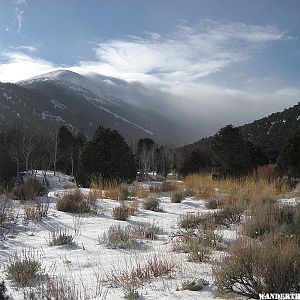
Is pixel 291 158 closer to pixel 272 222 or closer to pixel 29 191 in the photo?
pixel 29 191

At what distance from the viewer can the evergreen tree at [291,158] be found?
2231cm

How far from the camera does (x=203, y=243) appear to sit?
577 cm

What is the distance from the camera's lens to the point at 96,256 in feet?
18.4

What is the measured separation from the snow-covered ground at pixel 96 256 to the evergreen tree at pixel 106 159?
9.38 m

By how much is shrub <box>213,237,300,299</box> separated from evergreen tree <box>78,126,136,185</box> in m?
14.1

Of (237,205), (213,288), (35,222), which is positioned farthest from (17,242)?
(237,205)

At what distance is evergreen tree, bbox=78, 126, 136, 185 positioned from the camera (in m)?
18.5

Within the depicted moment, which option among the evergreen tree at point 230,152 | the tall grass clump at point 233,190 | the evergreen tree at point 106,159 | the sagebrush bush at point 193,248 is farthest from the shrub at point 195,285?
the evergreen tree at point 230,152

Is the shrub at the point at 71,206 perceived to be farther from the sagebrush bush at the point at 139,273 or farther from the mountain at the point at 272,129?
the mountain at the point at 272,129

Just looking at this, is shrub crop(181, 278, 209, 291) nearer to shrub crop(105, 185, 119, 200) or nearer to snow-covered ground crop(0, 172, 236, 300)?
snow-covered ground crop(0, 172, 236, 300)

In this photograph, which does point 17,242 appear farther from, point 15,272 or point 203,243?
point 203,243

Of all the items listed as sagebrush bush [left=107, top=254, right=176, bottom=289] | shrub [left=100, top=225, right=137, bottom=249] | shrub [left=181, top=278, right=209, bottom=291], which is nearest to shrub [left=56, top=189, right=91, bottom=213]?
shrub [left=100, top=225, right=137, bottom=249]

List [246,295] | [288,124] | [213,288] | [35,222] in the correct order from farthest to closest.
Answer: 1. [288,124]
2. [35,222]
3. [213,288]
4. [246,295]

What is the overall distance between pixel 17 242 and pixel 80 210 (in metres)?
3.17
